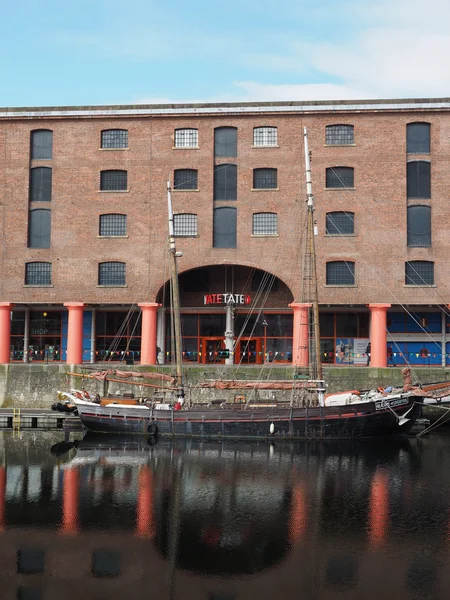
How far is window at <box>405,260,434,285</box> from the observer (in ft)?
155

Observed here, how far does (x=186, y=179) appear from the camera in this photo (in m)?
48.8

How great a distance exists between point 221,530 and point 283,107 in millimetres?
32303

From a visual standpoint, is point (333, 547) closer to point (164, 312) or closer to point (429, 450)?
point (429, 450)

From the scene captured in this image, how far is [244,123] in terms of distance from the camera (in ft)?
160

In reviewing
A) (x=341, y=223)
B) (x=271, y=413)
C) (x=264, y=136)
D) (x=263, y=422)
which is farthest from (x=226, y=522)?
(x=264, y=136)

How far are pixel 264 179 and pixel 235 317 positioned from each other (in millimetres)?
10447

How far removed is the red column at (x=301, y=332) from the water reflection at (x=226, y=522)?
428 inches

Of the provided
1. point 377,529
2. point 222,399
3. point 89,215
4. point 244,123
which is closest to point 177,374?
point 222,399

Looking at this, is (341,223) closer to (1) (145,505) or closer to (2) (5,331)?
(2) (5,331)

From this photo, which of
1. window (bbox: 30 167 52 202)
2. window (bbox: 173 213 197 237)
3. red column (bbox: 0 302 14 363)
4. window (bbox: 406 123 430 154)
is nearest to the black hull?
red column (bbox: 0 302 14 363)

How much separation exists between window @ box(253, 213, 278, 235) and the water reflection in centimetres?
1668

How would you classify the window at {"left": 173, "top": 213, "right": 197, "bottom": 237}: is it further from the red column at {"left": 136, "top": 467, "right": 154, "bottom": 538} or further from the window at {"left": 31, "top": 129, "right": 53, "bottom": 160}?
the red column at {"left": 136, "top": 467, "right": 154, "bottom": 538}

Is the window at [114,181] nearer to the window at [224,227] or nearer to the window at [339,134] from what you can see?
the window at [224,227]

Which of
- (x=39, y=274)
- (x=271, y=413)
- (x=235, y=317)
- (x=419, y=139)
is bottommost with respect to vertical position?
(x=271, y=413)
